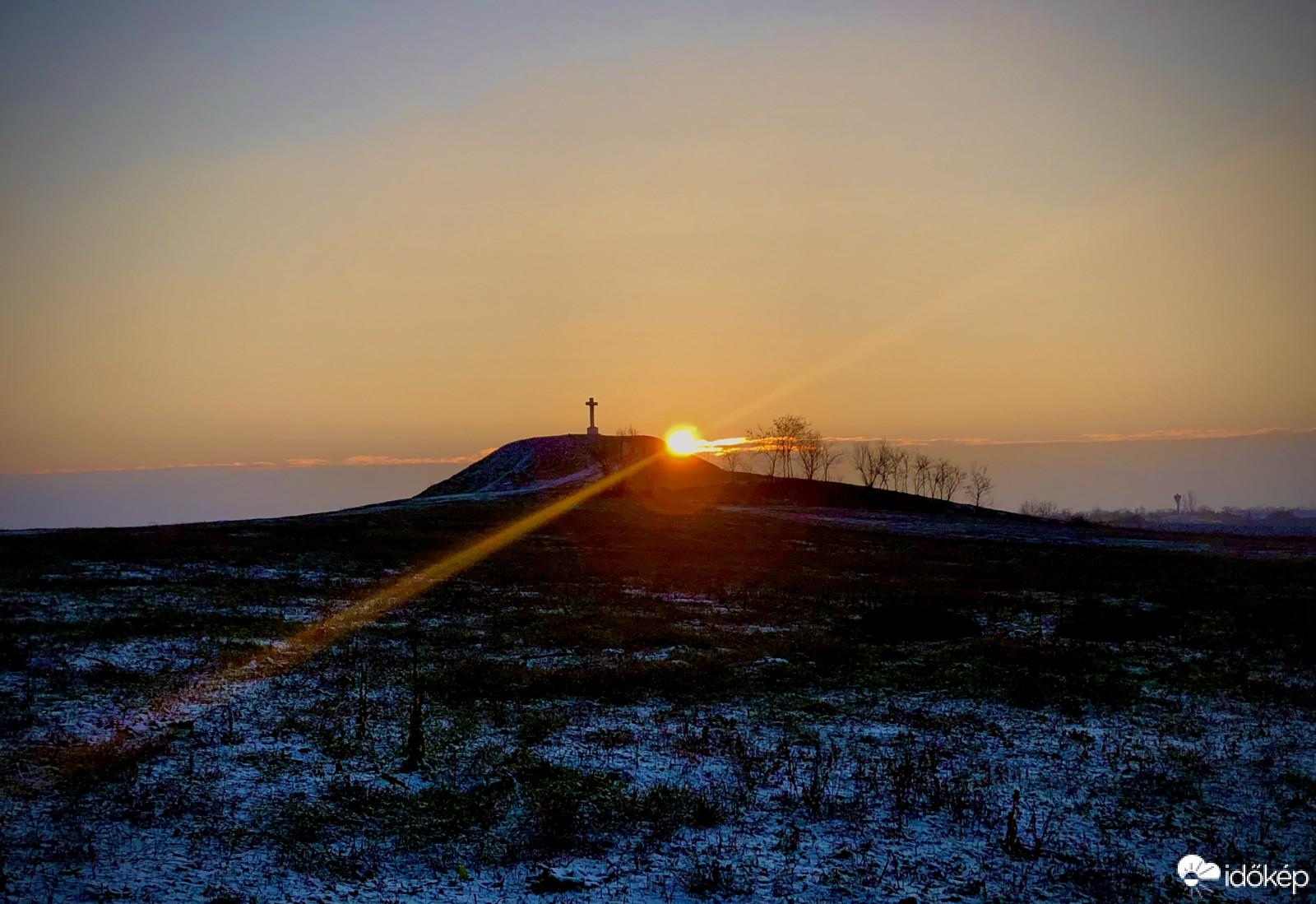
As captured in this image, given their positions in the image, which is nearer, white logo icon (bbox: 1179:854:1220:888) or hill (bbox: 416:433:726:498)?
white logo icon (bbox: 1179:854:1220:888)

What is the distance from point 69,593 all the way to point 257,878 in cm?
2302

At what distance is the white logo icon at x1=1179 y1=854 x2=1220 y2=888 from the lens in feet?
34.3

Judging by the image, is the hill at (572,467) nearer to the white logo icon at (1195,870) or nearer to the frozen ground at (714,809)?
the frozen ground at (714,809)

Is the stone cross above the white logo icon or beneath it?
above

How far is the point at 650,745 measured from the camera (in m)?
15.3

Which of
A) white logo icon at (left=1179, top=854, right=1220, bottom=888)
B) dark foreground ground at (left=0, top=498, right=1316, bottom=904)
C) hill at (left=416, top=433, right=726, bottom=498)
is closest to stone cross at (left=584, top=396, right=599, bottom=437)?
hill at (left=416, top=433, right=726, bottom=498)

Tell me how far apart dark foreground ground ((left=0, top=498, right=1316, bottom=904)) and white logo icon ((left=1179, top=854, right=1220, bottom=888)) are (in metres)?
0.21

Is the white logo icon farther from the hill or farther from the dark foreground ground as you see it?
the hill

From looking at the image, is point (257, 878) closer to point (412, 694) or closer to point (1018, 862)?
point (412, 694)

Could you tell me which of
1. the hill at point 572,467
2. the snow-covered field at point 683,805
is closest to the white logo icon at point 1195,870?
the snow-covered field at point 683,805

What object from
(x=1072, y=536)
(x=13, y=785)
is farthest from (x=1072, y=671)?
(x=1072, y=536)

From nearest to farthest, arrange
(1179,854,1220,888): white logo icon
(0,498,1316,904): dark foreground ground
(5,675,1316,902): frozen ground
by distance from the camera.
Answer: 1. (5,675,1316,902): frozen ground
2. (1179,854,1220,888): white logo icon
3. (0,498,1316,904): dark foreground ground

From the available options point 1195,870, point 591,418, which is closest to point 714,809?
point 1195,870

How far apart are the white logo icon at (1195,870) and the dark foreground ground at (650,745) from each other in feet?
0.67
